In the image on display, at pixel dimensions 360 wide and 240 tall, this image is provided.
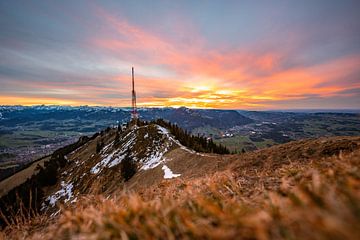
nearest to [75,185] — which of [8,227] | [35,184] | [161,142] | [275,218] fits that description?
[35,184]

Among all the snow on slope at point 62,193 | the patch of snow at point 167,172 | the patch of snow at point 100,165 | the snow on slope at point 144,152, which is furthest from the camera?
the patch of snow at point 100,165

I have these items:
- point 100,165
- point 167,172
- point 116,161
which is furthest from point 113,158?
point 167,172

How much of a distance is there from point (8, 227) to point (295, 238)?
577 centimetres

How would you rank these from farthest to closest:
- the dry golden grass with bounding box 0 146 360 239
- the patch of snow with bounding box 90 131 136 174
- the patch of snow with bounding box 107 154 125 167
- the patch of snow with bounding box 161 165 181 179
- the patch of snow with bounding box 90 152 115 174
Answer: the patch of snow with bounding box 90 152 115 174 → the patch of snow with bounding box 90 131 136 174 → the patch of snow with bounding box 107 154 125 167 → the patch of snow with bounding box 161 165 181 179 → the dry golden grass with bounding box 0 146 360 239

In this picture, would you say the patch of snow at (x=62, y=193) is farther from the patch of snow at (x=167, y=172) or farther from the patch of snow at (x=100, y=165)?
the patch of snow at (x=167, y=172)

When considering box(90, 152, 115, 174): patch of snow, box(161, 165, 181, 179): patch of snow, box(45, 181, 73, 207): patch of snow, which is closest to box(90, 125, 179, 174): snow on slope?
box(90, 152, 115, 174): patch of snow

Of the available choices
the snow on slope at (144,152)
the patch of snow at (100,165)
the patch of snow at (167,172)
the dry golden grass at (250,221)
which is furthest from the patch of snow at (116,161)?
the dry golden grass at (250,221)

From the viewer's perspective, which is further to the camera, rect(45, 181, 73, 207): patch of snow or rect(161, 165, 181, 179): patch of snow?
rect(45, 181, 73, 207): patch of snow

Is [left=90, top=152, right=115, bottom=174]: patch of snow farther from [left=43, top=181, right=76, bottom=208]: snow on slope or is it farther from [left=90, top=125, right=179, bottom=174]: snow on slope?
[left=43, top=181, right=76, bottom=208]: snow on slope

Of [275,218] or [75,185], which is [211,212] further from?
[75,185]

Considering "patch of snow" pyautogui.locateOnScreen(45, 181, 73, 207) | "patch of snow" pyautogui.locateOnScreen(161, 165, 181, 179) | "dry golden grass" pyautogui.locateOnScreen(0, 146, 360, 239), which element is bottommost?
"patch of snow" pyautogui.locateOnScreen(45, 181, 73, 207)

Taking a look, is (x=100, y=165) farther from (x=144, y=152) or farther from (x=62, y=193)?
(x=144, y=152)

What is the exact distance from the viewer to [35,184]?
79.9m

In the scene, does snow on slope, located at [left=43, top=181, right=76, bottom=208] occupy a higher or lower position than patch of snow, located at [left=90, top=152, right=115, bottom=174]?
lower
